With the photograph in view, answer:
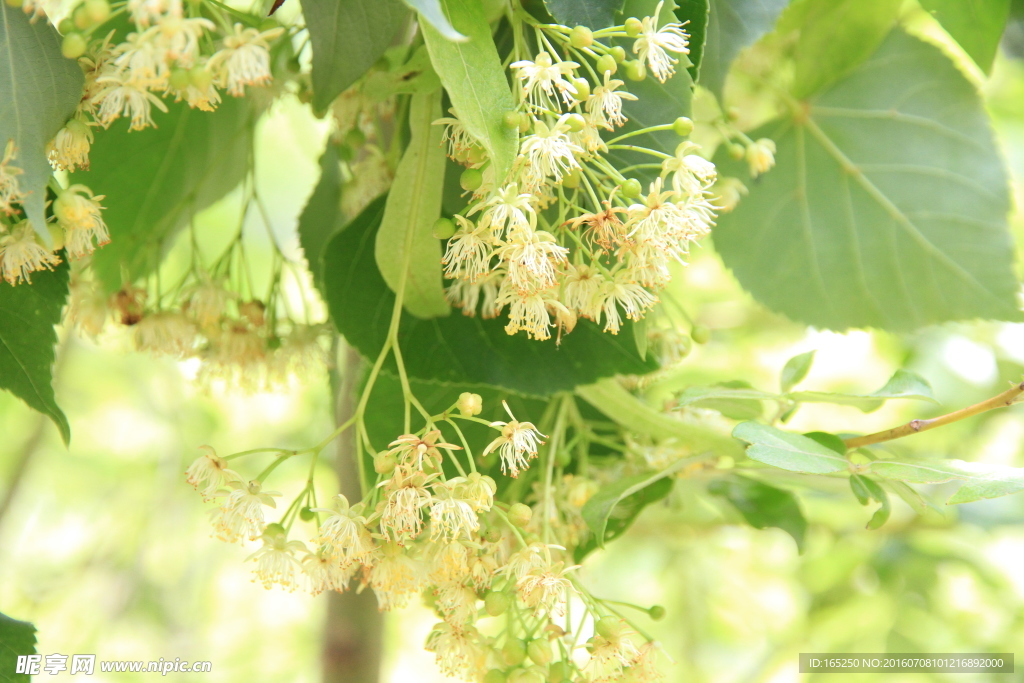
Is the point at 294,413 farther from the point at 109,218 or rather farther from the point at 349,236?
the point at 349,236

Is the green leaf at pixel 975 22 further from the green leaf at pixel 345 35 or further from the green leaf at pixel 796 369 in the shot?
the green leaf at pixel 345 35

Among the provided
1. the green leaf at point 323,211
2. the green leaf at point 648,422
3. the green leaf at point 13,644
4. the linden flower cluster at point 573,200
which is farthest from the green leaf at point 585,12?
the green leaf at point 13,644

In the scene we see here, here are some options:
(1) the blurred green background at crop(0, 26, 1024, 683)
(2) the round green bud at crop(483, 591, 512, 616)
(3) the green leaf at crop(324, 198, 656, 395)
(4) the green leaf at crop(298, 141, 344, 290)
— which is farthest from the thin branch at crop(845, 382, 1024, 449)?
(1) the blurred green background at crop(0, 26, 1024, 683)

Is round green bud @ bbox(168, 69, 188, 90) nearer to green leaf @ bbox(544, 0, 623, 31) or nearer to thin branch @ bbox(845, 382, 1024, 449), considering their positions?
green leaf @ bbox(544, 0, 623, 31)

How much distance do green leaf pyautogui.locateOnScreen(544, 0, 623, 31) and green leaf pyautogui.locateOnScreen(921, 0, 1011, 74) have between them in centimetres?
31

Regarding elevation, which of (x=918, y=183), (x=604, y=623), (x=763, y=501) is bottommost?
(x=763, y=501)

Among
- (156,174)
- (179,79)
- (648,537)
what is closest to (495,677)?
(179,79)

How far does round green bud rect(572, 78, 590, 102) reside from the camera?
388 millimetres

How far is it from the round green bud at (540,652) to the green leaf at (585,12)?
0.36 meters

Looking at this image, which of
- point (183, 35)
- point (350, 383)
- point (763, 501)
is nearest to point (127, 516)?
point (350, 383)

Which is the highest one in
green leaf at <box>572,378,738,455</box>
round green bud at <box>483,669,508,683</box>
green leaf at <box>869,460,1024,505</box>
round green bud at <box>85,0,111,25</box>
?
round green bud at <box>85,0,111,25</box>

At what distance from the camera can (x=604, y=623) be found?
1.57 ft

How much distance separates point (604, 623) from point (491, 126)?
305 millimetres

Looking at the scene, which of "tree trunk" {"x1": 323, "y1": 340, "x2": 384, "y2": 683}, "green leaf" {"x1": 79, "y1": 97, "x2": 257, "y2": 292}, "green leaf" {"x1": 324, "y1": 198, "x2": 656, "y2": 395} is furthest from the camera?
"tree trunk" {"x1": 323, "y1": 340, "x2": 384, "y2": 683}
